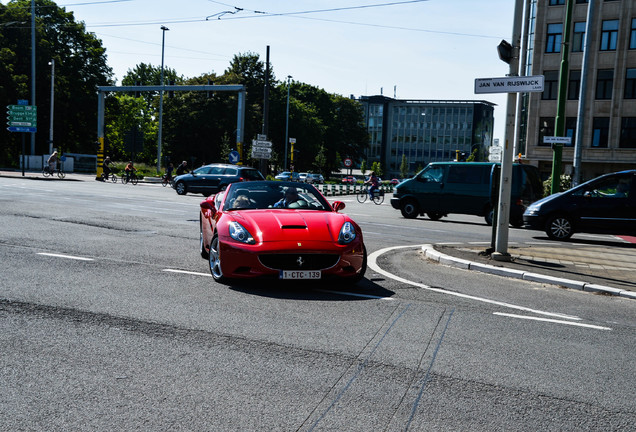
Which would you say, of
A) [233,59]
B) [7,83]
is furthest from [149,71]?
[7,83]

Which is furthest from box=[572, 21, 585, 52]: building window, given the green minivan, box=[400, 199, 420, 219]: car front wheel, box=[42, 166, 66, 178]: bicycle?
box=[42, 166, 66, 178]: bicycle

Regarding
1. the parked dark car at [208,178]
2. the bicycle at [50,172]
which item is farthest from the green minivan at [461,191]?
the bicycle at [50,172]

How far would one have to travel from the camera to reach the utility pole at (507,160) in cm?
1007

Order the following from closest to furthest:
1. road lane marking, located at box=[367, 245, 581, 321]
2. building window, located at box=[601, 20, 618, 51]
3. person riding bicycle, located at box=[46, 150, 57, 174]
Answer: road lane marking, located at box=[367, 245, 581, 321] → person riding bicycle, located at box=[46, 150, 57, 174] → building window, located at box=[601, 20, 618, 51]

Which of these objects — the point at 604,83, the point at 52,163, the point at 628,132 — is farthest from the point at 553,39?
the point at 52,163

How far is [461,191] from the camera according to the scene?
2080 cm

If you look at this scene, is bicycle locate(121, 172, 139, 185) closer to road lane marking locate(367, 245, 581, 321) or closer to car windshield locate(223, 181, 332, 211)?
road lane marking locate(367, 245, 581, 321)

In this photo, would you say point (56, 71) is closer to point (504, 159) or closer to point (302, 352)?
point (504, 159)

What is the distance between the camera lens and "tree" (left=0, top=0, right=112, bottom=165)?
5672 cm

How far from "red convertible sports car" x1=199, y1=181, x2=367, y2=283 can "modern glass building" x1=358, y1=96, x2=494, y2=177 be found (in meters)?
131

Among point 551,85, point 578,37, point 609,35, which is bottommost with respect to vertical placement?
point 551,85

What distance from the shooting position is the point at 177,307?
6.21 meters

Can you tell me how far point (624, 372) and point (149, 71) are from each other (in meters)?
117

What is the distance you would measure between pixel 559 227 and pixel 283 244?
1066 centimetres
